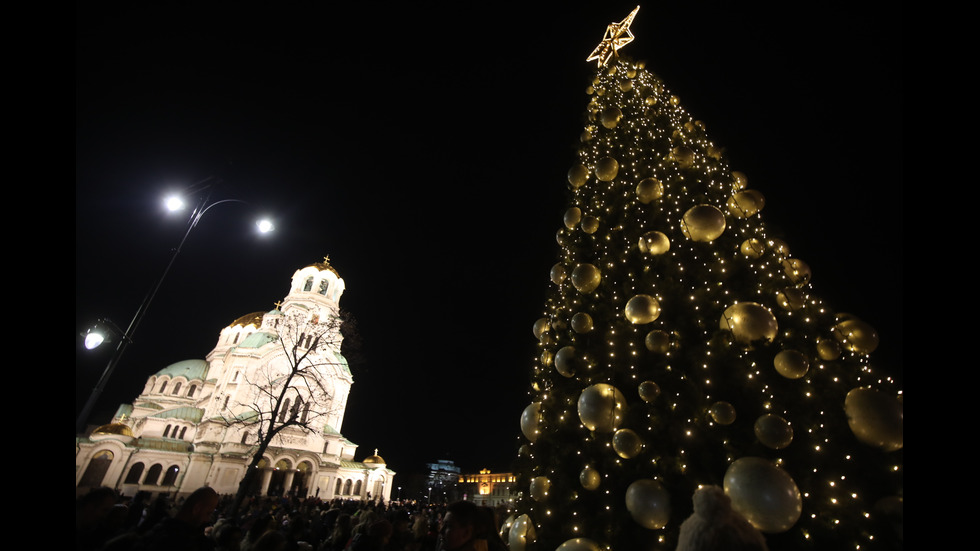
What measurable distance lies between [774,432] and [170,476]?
41.3m

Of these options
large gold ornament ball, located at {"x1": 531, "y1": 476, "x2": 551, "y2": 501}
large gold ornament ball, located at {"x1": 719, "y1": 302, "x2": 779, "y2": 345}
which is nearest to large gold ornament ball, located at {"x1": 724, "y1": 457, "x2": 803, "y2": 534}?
large gold ornament ball, located at {"x1": 719, "y1": 302, "x2": 779, "y2": 345}

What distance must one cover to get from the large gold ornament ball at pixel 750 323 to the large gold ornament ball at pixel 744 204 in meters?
1.80

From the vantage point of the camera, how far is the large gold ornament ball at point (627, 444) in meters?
3.38

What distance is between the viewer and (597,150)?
20.0 ft

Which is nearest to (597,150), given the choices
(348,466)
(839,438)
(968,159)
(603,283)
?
(603,283)

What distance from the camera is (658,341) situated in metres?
3.80

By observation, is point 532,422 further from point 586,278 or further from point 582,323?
point 586,278

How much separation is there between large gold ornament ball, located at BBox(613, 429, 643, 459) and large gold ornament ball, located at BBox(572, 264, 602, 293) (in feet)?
5.70

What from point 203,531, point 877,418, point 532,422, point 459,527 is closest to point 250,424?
point 203,531

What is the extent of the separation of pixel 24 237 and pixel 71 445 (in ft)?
4.56

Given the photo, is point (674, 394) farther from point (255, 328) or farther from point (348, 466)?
point (255, 328)

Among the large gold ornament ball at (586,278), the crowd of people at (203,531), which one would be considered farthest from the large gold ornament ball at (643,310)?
the crowd of people at (203,531)

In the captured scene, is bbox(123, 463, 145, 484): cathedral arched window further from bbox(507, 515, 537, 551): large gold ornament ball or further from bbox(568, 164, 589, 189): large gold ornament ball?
bbox(568, 164, 589, 189): large gold ornament ball

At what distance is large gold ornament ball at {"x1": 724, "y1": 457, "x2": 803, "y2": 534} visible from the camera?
8.30 feet
